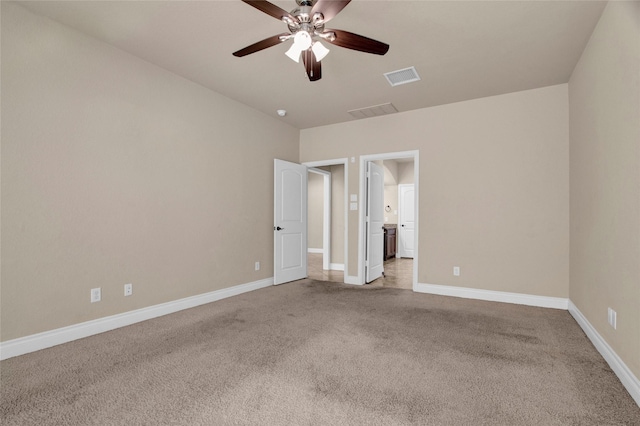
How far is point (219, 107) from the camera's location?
4207 millimetres

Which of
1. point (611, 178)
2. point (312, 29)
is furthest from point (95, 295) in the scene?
point (611, 178)

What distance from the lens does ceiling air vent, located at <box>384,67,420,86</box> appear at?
3508 millimetres

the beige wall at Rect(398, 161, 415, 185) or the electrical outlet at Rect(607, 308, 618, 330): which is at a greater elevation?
the beige wall at Rect(398, 161, 415, 185)

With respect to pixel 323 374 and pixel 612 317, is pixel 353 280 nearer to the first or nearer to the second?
pixel 323 374

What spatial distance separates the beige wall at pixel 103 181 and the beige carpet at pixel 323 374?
0.50 meters

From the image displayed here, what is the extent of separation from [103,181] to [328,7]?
2538 mm

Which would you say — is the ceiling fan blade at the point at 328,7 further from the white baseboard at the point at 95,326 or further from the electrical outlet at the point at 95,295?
the white baseboard at the point at 95,326

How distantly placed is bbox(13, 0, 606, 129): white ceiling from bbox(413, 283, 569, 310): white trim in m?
2.61

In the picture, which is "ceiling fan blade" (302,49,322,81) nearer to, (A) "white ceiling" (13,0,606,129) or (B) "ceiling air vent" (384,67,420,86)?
(A) "white ceiling" (13,0,606,129)

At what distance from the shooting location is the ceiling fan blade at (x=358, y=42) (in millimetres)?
2204

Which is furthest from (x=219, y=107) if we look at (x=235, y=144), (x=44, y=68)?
(x=44, y=68)

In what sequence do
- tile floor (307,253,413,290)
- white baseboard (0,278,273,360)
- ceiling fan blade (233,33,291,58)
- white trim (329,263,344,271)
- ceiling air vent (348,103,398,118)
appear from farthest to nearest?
1. white trim (329,263,344,271)
2. tile floor (307,253,413,290)
3. ceiling air vent (348,103,398,118)
4. white baseboard (0,278,273,360)
5. ceiling fan blade (233,33,291,58)

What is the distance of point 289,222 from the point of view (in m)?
5.27

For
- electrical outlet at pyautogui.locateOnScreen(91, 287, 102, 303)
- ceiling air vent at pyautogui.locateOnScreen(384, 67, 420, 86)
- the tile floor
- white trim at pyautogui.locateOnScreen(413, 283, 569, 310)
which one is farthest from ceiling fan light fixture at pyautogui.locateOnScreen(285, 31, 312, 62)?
the tile floor
